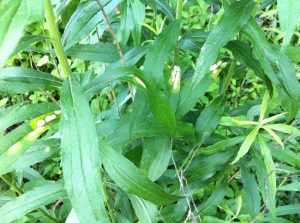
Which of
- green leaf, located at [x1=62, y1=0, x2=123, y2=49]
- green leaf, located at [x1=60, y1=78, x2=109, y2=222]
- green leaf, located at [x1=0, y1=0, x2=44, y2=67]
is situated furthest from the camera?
green leaf, located at [x1=62, y1=0, x2=123, y2=49]

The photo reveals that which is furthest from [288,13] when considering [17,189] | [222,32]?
[17,189]

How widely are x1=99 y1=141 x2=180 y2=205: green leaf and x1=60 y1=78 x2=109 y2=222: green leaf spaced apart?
0.50ft

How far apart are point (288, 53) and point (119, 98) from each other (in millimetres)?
650

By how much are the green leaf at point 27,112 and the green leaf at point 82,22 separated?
6.3 inches

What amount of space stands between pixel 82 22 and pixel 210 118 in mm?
506

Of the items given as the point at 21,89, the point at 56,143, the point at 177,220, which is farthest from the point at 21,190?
the point at 177,220

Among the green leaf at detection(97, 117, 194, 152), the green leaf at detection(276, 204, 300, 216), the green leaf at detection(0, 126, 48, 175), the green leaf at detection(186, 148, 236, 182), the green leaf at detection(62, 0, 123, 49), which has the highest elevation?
the green leaf at detection(62, 0, 123, 49)

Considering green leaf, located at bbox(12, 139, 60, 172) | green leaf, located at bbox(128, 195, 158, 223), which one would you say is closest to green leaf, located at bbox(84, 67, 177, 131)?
green leaf, located at bbox(12, 139, 60, 172)

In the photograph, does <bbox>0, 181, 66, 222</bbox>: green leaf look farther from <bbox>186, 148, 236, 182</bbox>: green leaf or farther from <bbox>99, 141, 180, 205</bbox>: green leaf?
<bbox>186, 148, 236, 182</bbox>: green leaf

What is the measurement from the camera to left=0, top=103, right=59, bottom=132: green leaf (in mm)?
984

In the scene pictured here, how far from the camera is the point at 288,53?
112cm

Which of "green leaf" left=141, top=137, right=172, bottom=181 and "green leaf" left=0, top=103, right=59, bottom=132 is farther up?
"green leaf" left=0, top=103, right=59, bottom=132

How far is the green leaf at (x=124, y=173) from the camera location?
3.21 feet

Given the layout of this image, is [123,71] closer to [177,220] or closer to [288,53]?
[288,53]
